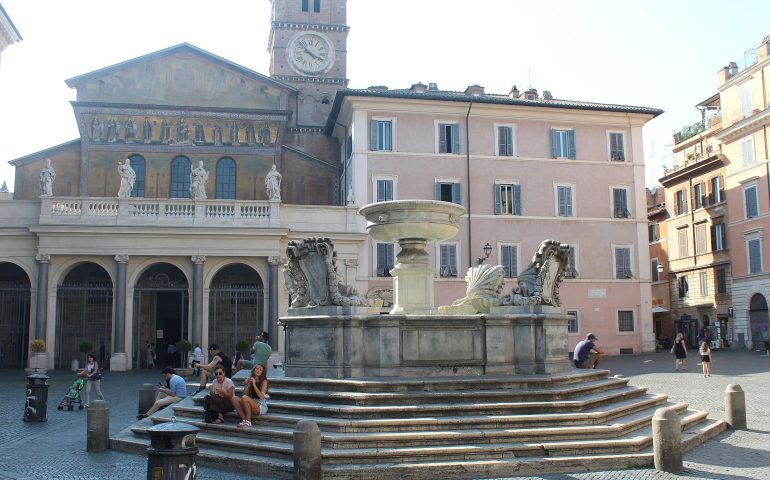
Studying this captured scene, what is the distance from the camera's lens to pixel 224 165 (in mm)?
36281

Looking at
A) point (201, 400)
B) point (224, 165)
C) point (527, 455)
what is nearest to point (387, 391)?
point (527, 455)

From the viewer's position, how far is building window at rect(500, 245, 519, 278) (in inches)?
1389

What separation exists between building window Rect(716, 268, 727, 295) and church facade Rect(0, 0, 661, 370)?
9.85 meters

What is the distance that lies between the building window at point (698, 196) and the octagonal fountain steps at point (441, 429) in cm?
3675

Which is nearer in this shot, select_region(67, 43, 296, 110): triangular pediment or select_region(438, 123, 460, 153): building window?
select_region(67, 43, 296, 110): triangular pediment

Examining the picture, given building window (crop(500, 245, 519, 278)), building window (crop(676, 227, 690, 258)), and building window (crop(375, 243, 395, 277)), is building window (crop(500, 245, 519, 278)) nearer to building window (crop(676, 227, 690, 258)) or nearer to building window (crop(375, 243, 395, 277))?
building window (crop(375, 243, 395, 277))

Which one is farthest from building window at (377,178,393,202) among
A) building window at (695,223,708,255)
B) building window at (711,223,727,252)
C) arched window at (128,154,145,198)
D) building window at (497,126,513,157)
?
building window at (695,223,708,255)

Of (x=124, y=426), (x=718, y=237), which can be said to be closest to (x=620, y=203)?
(x=718, y=237)

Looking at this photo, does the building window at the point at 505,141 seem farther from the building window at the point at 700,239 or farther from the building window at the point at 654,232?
the building window at the point at 654,232

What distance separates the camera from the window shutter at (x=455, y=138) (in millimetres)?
35875

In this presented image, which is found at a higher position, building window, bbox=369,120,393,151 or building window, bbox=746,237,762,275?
building window, bbox=369,120,393,151

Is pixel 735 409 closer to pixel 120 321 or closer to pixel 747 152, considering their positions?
pixel 120 321

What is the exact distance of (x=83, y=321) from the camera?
1241 inches

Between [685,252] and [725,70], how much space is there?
11724 mm
